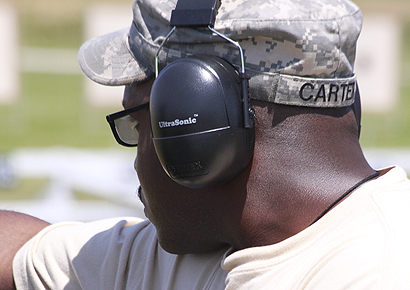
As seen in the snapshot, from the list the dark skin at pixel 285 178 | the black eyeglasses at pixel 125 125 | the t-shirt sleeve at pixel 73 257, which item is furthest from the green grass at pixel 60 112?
the dark skin at pixel 285 178

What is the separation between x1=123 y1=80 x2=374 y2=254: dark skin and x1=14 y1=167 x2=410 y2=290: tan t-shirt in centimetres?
5

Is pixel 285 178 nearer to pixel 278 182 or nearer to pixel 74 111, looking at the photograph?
pixel 278 182

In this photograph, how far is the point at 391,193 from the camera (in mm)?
1003

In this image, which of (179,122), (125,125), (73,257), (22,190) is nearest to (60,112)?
(22,190)

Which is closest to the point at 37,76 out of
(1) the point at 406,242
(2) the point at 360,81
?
(2) the point at 360,81

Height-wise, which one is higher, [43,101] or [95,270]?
[95,270]

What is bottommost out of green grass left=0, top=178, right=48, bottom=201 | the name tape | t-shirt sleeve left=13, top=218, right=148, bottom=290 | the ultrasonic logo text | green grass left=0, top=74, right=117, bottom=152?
green grass left=0, top=74, right=117, bottom=152

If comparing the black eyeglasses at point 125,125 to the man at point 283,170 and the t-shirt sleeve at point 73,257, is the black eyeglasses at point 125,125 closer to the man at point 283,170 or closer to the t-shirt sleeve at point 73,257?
the man at point 283,170

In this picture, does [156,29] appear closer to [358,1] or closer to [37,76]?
[37,76]

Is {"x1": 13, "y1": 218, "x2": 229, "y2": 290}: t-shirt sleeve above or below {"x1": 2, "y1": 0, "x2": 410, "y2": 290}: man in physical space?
below

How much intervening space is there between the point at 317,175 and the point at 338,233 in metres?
0.13

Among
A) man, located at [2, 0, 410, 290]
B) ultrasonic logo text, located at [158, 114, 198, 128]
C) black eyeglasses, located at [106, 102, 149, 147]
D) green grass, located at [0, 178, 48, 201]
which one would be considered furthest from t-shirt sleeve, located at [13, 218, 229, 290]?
green grass, located at [0, 178, 48, 201]

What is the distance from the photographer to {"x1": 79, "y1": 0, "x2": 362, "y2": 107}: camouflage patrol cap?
3.30ft

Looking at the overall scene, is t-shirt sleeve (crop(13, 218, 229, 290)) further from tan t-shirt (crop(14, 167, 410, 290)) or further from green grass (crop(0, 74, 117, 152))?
green grass (crop(0, 74, 117, 152))
